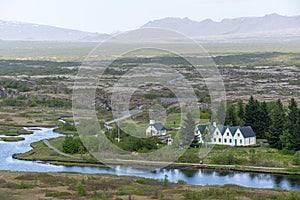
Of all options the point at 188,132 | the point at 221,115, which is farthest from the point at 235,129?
the point at 221,115

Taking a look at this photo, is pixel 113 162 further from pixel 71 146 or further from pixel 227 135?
pixel 227 135

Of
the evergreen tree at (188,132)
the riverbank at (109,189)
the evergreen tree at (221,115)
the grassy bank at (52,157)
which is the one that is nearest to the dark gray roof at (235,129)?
the evergreen tree at (188,132)

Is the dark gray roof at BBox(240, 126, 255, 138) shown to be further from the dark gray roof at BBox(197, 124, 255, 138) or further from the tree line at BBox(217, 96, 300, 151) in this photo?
the tree line at BBox(217, 96, 300, 151)

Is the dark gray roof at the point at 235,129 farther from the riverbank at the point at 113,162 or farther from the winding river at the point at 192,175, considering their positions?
the winding river at the point at 192,175

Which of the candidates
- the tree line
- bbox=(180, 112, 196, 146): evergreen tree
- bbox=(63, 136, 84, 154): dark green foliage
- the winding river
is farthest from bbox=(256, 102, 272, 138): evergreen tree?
bbox=(63, 136, 84, 154): dark green foliage

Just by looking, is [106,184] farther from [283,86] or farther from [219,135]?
[283,86]

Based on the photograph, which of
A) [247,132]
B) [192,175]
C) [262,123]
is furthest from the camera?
[262,123]

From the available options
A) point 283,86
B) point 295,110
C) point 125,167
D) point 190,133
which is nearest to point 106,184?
point 125,167
